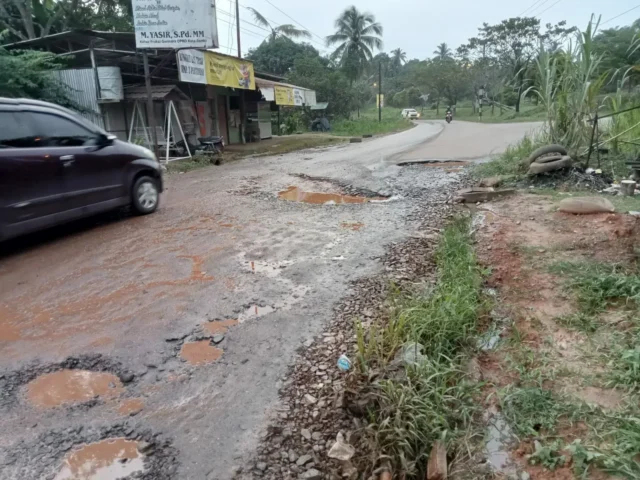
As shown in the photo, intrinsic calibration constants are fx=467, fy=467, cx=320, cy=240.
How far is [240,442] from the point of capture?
247 cm

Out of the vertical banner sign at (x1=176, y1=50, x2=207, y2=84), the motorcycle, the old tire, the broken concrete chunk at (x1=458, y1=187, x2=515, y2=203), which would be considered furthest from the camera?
the motorcycle

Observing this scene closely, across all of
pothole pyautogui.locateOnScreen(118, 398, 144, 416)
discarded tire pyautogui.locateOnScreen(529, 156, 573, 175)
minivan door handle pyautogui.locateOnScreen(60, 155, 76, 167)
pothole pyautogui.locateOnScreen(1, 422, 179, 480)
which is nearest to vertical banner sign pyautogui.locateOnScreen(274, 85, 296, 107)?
discarded tire pyautogui.locateOnScreen(529, 156, 573, 175)

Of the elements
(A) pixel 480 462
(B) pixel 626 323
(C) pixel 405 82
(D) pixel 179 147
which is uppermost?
(C) pixel 405 82

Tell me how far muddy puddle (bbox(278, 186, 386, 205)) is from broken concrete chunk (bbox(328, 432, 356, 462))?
6.09m

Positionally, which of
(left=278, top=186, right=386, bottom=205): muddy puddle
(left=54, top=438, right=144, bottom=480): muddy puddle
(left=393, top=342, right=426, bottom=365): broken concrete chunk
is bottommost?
(left=54, top=438, right=144, bottom=480): muddy puddle

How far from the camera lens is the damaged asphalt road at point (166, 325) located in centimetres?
249

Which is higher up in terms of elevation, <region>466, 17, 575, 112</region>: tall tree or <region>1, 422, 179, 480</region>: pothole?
<region>466, 17, 575, 112</region>: tall tree

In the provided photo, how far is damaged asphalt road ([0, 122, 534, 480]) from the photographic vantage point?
8.17ft

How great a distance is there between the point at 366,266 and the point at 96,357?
2747 mm

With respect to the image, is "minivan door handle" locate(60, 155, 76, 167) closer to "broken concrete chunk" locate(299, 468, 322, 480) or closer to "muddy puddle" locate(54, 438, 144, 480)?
"muddy puddle" locate(54, 438, 144, 480)

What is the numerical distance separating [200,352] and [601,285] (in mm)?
3239

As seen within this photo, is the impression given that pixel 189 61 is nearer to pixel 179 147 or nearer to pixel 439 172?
pixel 179 147

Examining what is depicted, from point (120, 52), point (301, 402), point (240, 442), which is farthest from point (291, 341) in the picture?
point (120, 52)

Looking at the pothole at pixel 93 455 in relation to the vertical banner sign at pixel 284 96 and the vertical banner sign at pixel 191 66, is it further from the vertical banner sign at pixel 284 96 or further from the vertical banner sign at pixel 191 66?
the vertical banner sign at pixel 284 96
